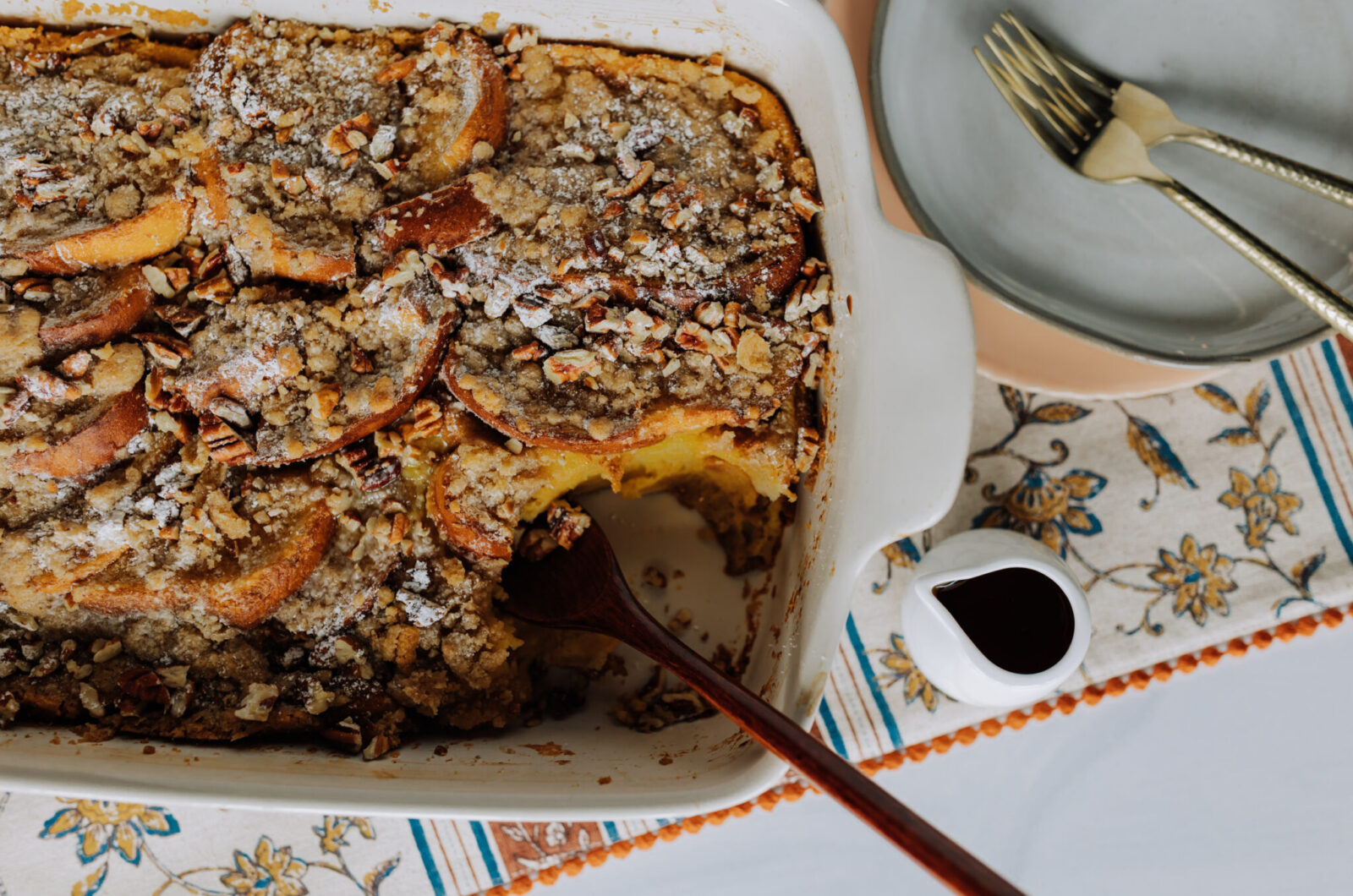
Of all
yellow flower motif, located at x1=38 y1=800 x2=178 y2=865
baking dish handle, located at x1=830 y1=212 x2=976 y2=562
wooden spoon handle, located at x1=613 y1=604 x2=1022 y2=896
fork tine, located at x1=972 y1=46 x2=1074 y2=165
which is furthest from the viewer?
yellow flower motif, located at x1=38 y1=800 x2=178 y2=865

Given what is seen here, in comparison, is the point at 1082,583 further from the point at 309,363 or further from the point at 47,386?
the point at 47,386

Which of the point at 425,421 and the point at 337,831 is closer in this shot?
the point at 425,421

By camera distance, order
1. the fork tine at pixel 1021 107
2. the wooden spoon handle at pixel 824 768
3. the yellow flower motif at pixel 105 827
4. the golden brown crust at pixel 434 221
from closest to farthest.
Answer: the wooden spoon handle at pixel 824 768 < the golden brown crust at pixel 434 221 < the fork tine at pixel 1021 107 < the yellow flower motif at pixel 105 827

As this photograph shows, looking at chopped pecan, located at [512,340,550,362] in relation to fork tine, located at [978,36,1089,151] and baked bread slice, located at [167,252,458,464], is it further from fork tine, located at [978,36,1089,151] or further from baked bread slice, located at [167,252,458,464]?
fork tine, located at [978,36,1089,151]

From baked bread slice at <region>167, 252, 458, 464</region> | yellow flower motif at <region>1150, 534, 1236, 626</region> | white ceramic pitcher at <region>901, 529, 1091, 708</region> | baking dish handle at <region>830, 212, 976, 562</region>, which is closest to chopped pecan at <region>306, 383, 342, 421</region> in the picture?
baked bread slice at <region>167, 252, 458, 464</region>

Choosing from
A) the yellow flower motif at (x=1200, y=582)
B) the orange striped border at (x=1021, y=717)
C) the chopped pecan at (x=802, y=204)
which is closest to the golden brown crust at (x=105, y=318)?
the chopped pecan at (x=802, y=204)

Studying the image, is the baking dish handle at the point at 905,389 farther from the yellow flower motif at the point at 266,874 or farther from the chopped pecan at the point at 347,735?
the yellow flower motif at the point at 266,874

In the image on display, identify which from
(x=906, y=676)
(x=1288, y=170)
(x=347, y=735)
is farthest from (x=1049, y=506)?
(x=347, y=735)
